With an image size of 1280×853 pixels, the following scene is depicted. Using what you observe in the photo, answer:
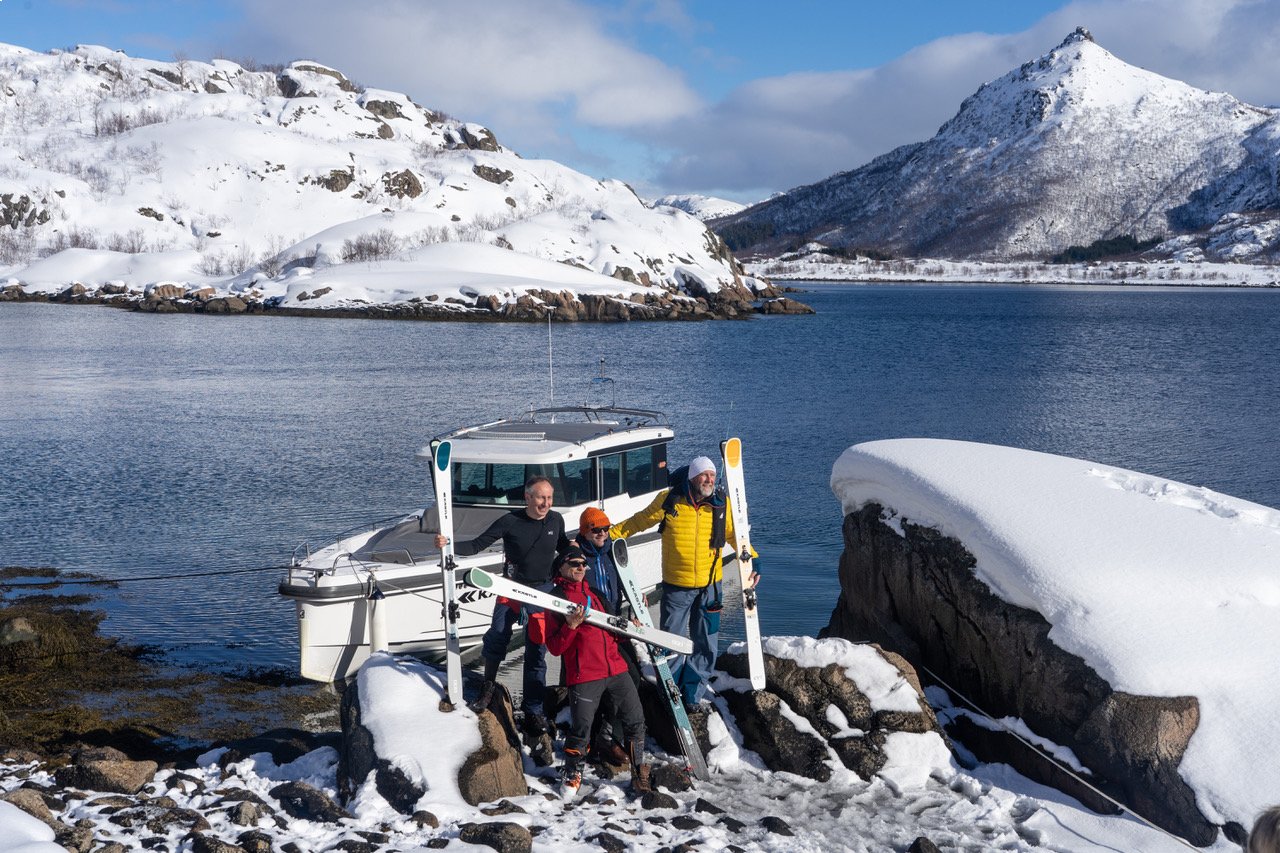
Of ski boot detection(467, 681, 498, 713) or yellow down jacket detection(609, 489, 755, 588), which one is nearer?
ski boot detection(467, 681, 498, 713)

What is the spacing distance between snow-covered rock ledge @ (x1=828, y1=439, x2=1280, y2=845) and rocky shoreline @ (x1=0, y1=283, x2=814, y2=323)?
76667 mm

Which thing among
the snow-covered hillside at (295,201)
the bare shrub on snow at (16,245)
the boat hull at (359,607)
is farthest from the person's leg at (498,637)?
the bare shrub on snow at (16,245)

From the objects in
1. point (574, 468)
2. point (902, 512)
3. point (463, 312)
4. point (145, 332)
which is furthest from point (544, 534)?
point (463, 312)

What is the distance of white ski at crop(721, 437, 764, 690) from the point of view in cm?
952

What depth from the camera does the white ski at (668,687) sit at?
30.0ft

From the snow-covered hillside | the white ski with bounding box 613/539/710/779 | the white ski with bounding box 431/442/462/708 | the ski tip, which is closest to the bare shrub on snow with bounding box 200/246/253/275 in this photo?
the snow-covered hillside

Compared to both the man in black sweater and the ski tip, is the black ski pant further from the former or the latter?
the ski tip

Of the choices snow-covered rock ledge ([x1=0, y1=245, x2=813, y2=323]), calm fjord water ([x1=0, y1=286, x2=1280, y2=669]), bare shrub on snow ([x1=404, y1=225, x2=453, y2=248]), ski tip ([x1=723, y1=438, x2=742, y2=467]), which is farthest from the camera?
bare shrub on snow ([x1=404, y1=225, x2=453, y2=248])

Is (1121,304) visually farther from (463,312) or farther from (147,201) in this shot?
(147,201)

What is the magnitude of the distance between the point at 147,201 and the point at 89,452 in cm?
11755

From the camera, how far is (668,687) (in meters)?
9.36

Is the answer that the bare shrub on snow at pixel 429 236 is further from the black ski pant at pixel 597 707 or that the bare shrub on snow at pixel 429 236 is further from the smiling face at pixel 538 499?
the black ski pant at pixel 597 707

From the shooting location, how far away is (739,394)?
4491cm

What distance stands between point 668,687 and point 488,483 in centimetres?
690
